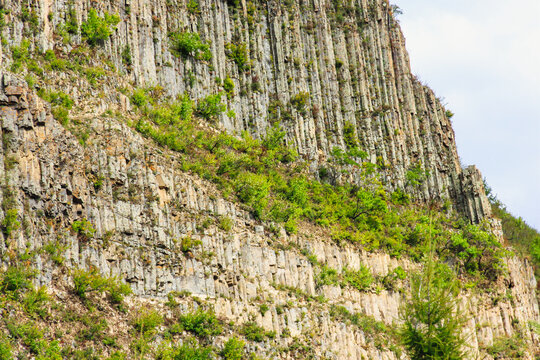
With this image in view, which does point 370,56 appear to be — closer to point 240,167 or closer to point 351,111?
point 351,111

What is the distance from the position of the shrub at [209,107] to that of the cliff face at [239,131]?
1143 mm

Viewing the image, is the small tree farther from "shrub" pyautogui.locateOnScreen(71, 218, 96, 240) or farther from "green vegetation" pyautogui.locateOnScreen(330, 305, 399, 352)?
"green vegetation" pyautogui.locateOnScreen(330, 305, 399, 352)

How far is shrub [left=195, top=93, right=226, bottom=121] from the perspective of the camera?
4516cm

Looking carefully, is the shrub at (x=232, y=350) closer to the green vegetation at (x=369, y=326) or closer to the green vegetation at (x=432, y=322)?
the green vegetation at (x=369, y=326)

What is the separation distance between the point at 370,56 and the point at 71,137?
33910mm

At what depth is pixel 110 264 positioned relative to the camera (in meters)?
30.2

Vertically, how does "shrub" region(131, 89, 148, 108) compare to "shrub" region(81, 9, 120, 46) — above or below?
below

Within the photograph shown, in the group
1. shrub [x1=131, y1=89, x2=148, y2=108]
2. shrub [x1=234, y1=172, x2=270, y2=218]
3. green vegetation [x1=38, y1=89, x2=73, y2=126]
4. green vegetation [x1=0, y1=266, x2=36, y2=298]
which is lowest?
green vegetation [x1=0, y1=266, x2=36, y2=298]

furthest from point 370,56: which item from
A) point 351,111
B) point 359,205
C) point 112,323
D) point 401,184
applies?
point 112,323

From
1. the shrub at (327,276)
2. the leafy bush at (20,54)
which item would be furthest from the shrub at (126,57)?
the shrub at (327,276)

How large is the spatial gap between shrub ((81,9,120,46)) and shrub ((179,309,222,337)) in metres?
17.2

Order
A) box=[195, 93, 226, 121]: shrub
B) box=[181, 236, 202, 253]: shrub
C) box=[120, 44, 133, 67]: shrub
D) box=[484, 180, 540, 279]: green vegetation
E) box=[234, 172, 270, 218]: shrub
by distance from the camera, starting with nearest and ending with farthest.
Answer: box=[181, 236, 202, 253]: shrub < box=[234, 172, 270, 218]: shrub < box=[120, 44, 133, 67]: shrub < box=[195, 93, 226, 121]: shrub < box=[484, 180, 540, 279]: green vegetation

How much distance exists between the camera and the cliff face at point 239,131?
96.6ft

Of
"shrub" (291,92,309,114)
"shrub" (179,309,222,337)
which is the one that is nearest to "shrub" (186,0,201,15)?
"shrub" (291,92,309,114)
